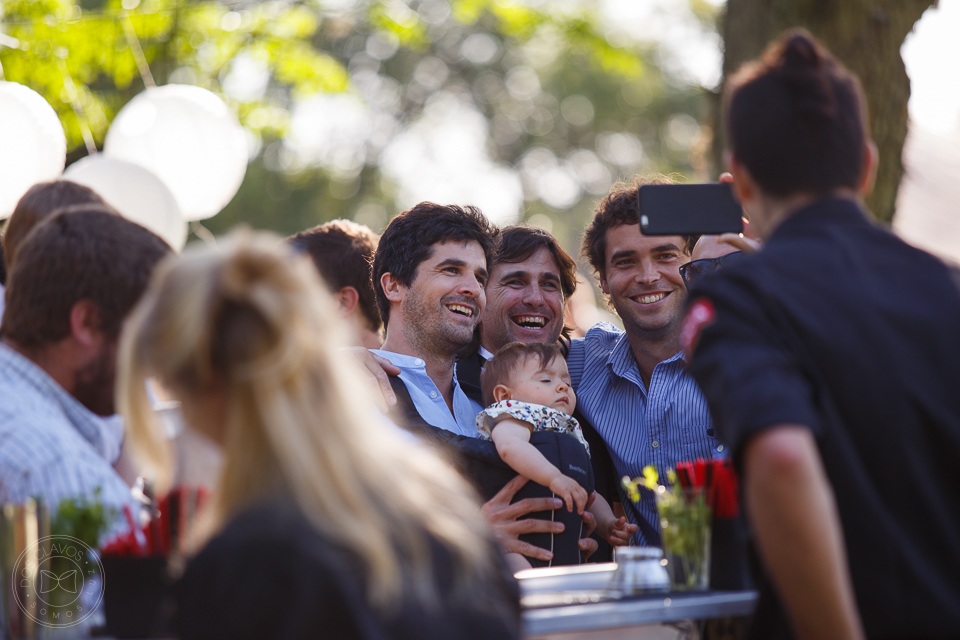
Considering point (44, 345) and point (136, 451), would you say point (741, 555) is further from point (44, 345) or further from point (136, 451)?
point (44, 345)

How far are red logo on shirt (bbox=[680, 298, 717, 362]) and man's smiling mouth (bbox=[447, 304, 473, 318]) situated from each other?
2.24m

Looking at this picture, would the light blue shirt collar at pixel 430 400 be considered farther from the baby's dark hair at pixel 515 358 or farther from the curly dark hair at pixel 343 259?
the curly dark hair at pixel 343 259

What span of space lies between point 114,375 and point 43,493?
14.3 inches

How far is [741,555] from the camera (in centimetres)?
216

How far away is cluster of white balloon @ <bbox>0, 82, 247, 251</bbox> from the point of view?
5.11 metres

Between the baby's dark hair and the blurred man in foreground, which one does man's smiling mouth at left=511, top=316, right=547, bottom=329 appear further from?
the blurred man in foreground

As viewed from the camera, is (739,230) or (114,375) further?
(739,230)

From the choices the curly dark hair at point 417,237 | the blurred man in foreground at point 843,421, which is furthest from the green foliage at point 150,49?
the blurred man in foreground at point 843,421

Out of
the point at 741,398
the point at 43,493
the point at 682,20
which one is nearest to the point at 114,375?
the point at 43,493

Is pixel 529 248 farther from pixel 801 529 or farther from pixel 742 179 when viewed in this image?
pixel 801 529

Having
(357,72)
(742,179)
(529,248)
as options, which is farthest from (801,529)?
(357,72)

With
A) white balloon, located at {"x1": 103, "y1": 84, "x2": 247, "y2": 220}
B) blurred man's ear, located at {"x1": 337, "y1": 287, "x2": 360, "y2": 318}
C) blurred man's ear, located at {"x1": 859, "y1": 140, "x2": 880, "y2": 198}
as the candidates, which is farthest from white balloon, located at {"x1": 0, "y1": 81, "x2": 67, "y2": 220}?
blurred man's ear, located at {"x1": 859, "y1": 140, "x2": 880, "y2": 198}

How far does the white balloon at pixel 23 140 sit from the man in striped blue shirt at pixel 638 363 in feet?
10.1

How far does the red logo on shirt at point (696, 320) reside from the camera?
66.6 inches
